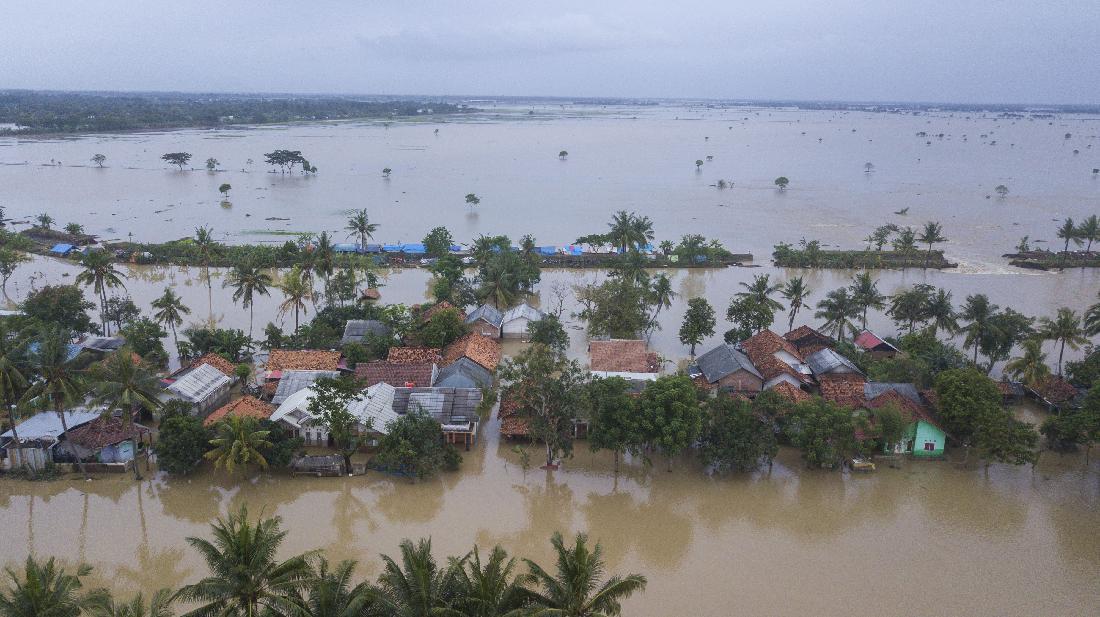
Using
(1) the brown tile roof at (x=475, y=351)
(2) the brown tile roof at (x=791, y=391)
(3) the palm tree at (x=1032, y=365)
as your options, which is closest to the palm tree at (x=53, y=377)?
(1) the brown tile roof at (x=475, y=351)

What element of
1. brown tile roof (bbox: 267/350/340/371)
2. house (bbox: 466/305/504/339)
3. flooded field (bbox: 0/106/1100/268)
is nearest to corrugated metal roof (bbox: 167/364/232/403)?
brown tile roof (bbox: 267/350/340/371)

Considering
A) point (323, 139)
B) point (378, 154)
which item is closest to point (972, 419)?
point (378, 154)

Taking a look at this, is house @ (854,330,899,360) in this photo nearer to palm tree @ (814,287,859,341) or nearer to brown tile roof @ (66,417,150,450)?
palm tree @ (814,287,859,341)

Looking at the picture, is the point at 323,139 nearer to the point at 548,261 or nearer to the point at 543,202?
the point at 543,202

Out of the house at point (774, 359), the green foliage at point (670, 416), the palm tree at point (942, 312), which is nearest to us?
the green foliage at point (670, 416)

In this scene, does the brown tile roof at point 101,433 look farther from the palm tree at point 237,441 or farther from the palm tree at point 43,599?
the palm tree at point 43,599
